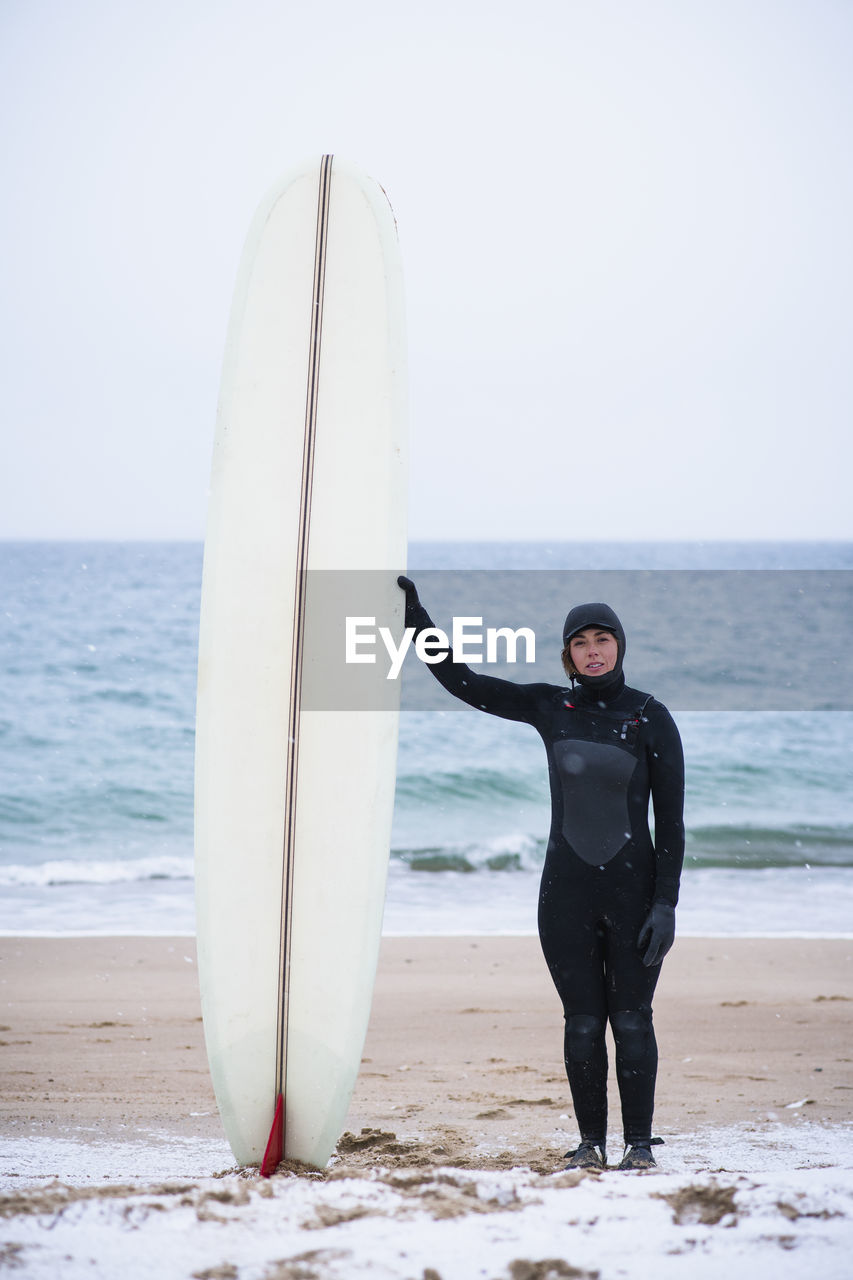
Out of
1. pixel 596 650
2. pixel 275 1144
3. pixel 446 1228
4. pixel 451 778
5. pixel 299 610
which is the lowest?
pixel 275 1144

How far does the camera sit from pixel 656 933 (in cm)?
254

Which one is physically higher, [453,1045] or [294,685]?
[294,685]

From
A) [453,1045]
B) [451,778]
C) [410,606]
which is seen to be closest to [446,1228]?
[410,606]

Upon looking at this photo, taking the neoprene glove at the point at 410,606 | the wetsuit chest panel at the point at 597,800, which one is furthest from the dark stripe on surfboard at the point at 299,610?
the wetsuit chest panel at the point at 597,800

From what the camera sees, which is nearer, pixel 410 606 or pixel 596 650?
pixel 596 650

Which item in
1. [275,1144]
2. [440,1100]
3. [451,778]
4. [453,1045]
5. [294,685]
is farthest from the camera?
[451,778]

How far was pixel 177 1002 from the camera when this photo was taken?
4809 mm

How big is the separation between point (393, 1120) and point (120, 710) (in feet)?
35.7

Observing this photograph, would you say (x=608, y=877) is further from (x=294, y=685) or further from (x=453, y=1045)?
(x=453, y=1045)

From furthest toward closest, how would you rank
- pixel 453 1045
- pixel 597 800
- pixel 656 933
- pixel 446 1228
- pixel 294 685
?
pixel 453 1045
pixel 294 685
pixel 597 800
pixel 656 933
pixel 446 1228

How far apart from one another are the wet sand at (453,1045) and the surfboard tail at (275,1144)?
23cm

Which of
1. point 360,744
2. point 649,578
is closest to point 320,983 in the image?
point 360,744

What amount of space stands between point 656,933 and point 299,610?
1.31m

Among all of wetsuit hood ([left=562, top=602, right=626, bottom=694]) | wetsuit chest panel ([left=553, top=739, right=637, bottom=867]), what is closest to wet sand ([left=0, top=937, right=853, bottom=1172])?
wetsuit chest panel ([left=553, top=739, right=637, bottom=867])
